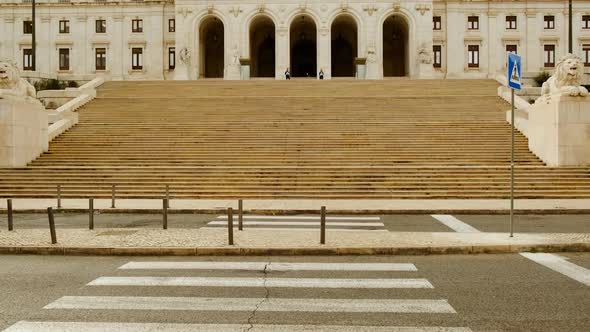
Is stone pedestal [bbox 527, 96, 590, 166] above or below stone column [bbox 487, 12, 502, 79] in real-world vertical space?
below

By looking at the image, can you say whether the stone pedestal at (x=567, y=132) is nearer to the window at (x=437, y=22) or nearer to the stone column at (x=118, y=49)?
the window at (x=437, y=22)

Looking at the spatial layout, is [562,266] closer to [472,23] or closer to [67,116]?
[67,116]

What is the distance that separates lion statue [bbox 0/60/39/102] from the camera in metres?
23.5

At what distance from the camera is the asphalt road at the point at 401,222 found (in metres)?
13.2

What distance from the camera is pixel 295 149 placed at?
24.4 m

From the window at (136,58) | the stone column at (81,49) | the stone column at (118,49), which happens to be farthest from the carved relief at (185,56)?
the stone column at (81,49)

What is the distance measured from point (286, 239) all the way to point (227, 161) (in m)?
12.7

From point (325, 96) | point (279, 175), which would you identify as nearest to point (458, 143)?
point (279, 175)

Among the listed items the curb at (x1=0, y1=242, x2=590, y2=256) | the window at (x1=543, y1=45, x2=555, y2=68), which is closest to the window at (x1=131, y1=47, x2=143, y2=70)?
the window at (x1=543, y1=45, x2=555, y2=68)

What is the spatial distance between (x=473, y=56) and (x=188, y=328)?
193 feet

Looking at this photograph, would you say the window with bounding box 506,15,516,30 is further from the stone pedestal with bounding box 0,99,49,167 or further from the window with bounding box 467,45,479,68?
the stone pedestal with bounding box 0,99,49,167

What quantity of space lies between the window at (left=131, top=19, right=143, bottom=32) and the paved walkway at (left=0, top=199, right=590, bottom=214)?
150 feet

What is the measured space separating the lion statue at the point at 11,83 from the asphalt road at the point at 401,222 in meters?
9.65

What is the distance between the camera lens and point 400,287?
7863 millimetres
